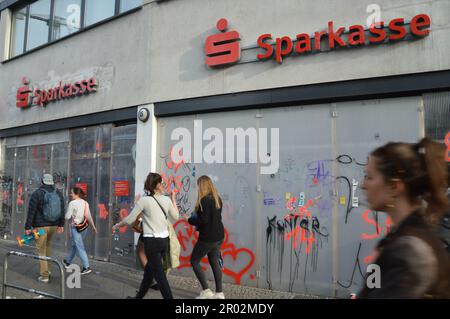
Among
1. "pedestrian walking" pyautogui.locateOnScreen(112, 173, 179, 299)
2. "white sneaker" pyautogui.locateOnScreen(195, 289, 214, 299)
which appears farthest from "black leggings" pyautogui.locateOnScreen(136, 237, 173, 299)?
"white sneaker" pyautogui.locateOnScreen(195, 289, 214, 299)

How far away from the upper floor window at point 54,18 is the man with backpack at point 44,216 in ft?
15.0

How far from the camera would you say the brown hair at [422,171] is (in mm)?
1757

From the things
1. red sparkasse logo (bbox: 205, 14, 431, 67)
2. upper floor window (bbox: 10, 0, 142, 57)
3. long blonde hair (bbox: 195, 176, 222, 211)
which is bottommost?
long blonde hair (bbox: 195, 176, 222, 211)

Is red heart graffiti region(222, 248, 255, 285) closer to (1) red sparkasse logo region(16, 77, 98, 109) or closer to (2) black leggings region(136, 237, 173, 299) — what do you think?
(2) black leggings region(136, 237, 173, 299)

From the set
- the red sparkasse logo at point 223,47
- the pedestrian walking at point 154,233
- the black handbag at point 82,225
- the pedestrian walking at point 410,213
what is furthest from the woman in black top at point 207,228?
the pedestrian walking at point 410,213

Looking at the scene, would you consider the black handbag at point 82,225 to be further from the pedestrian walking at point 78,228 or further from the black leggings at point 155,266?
the black leggings at point 155,266

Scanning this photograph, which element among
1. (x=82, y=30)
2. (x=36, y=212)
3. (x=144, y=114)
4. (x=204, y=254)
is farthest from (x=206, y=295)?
(x=82, y=30)

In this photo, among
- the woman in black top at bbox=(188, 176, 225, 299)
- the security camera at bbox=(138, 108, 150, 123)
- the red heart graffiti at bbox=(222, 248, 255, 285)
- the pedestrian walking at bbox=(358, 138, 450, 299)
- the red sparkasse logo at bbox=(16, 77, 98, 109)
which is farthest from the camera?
the red sparkasse logo at bbox=(16, 77, 98, 109)

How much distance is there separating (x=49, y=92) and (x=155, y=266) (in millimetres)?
7485

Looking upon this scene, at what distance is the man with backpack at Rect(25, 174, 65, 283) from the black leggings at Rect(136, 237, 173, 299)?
2.75m

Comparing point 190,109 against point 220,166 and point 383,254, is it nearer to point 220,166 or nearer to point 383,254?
point 220,166

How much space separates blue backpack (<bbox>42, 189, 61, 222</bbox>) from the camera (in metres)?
7.14
